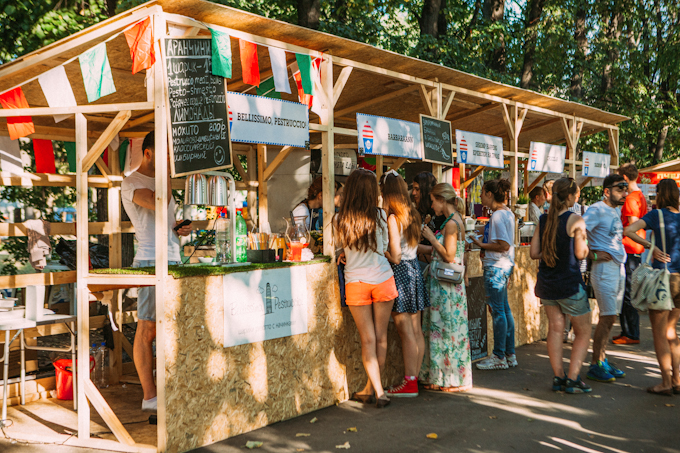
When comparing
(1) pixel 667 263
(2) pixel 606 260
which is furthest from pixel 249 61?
(1) pixel 667 263

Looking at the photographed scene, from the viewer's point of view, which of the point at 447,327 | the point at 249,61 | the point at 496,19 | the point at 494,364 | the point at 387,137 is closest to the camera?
the point at 249,61

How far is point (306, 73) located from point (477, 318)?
137 inches

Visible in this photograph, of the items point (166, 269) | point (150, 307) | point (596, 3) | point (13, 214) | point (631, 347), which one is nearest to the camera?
point (166, 269)

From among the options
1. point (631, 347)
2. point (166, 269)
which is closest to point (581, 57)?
point (631, 347)

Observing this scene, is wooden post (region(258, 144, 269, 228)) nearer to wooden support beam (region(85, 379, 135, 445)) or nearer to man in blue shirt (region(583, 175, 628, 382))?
wooden support beam (region(85, 379, 135, 445))

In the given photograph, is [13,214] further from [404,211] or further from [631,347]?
[631,347]

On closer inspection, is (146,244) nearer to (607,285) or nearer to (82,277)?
(82,277)

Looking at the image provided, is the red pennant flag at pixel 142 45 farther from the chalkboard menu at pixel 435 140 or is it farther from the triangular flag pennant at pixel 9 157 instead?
the chalkboard menu at pixel 435 140

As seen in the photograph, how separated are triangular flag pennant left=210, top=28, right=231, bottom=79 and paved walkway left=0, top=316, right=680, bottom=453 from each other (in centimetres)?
260

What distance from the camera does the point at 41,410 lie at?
198 inches

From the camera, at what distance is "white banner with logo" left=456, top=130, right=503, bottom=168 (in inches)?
274

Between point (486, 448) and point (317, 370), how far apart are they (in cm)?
149

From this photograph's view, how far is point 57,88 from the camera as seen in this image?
14.0ft

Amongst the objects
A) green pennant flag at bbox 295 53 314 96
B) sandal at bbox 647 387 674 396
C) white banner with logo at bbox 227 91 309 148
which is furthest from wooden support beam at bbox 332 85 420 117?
sandal at bbox 647 387 674 396
